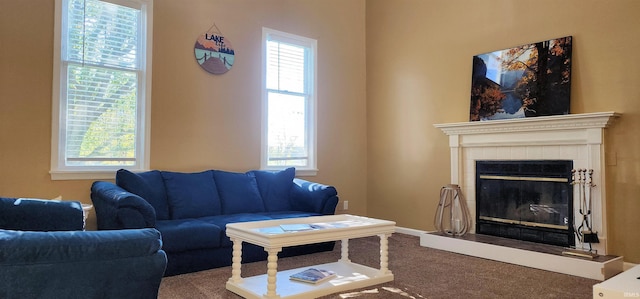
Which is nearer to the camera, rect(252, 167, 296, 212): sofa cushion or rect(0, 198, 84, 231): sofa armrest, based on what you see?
rect(0, 198, 84, 231): sofa armrest

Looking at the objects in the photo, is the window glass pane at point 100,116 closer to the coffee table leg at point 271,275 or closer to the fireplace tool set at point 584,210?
the coffee table leg at point 271,275

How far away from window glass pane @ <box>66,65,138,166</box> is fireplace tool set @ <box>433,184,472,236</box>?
3.29 metres

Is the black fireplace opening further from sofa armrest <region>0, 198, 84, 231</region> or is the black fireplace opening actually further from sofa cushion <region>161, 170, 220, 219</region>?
sofa armrest <region>0, 198, 84, 231</region>

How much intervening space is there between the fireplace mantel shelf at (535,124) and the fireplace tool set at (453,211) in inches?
25.9

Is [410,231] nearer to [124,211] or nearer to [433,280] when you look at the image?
[433,280]

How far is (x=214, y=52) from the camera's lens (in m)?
4.79

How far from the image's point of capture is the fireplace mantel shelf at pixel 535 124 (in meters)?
3.83

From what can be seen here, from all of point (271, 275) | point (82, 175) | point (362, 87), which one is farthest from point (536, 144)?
point (82, 175)

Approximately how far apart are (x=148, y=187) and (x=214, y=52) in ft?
5.50

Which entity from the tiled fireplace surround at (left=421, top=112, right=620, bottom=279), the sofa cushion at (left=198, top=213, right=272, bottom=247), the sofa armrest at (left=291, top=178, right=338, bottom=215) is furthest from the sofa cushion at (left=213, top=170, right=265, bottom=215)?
the tiled fireplace surround at (left=421, top=112, right=620, bottom=279)

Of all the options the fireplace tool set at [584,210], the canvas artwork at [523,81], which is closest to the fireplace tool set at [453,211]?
the canvas artwork at [523,81]

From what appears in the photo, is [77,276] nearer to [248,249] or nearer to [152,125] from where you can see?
[248,249]

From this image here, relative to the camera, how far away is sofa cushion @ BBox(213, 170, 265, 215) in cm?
445

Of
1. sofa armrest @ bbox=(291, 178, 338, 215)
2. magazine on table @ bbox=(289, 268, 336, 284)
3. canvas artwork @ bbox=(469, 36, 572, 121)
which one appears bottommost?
magazine on table @ bbox=(289, 268, 336, 284)
